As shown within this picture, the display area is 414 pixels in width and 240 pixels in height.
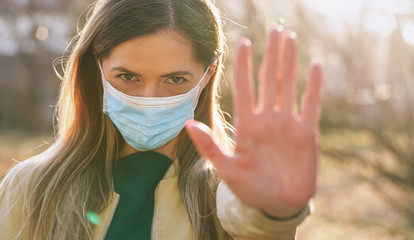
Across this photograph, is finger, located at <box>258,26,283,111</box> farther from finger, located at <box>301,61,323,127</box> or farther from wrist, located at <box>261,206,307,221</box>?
wrist, located at <box>261,206,307,221</box>

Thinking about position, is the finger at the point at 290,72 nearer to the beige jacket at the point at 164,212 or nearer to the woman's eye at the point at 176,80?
the beige jacket at the point at 164,212

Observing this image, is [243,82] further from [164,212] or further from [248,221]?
[164,212]

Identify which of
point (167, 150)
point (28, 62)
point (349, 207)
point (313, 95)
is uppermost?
point (313, 95)

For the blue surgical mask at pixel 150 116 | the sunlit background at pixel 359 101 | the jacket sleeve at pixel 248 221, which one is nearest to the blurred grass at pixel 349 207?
the sunlit background at pixel 359 101

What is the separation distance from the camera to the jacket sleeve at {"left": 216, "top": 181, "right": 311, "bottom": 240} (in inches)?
60.6

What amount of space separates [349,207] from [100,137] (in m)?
6.77

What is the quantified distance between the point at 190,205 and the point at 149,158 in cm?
33

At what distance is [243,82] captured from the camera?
1.42 meters

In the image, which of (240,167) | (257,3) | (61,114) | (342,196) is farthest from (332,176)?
(240,167)

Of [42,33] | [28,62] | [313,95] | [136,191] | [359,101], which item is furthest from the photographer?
[28,62]

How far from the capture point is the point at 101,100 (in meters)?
2.61

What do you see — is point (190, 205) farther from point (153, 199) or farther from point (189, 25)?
point (189, 25)

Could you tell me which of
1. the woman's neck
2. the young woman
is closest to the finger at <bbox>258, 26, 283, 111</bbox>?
the young woman

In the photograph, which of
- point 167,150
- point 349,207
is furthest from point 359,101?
point 167,150
